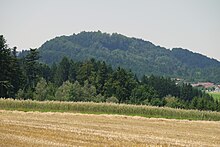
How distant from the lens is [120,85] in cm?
8288

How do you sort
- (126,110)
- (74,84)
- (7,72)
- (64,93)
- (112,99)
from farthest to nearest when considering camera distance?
(112,99) < (74,84) < (64,93) < (7,72) < (126,110)

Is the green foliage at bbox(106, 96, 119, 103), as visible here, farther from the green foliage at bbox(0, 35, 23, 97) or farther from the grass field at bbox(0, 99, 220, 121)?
the grass field at bbox(0, 99, 220, 121)

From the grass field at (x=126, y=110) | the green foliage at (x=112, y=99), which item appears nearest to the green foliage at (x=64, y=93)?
the green foliage at (x=112, y=99)

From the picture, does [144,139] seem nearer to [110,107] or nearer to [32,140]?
[32,140]

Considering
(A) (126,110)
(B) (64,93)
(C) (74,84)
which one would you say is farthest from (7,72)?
(A) (126,110)

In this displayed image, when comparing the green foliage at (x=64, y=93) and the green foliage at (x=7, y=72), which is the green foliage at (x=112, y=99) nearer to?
the green foliage at (x=64, y=93)

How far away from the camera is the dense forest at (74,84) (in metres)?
67.6

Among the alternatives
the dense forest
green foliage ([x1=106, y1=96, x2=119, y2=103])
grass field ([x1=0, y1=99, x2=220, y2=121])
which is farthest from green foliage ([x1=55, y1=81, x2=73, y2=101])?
grass field ([x1=0, y1=99, x2=220, y2=121])

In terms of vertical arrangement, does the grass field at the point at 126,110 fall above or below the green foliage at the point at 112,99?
below

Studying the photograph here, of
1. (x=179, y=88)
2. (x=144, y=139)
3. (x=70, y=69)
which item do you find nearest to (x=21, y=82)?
(x=70, y=69)

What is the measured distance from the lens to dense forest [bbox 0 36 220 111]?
67.6m

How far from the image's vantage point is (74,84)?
7406 centimetres

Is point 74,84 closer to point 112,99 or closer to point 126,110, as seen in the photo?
point 112,99

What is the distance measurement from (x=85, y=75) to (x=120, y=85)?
9902 mm
